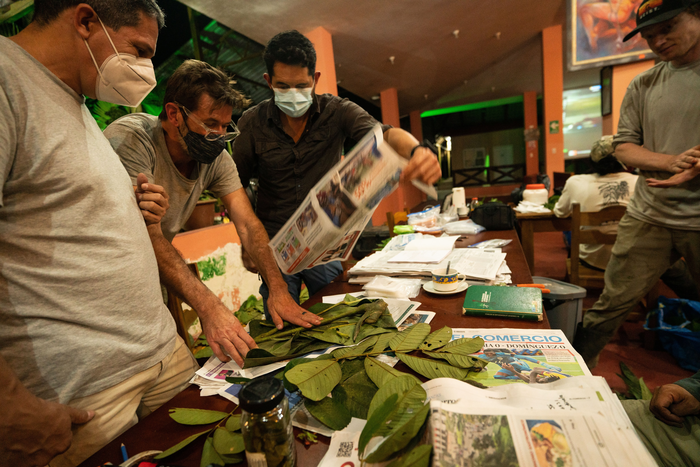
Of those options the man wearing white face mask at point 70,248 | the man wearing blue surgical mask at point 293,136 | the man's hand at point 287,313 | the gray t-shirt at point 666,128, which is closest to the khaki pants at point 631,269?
the gray t-shirt at point 666,128

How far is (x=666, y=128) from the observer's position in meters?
1.67

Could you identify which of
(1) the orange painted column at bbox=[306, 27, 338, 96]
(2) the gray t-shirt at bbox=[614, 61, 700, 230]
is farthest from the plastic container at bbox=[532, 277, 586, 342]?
(1) the orange painted column at bbox=[306, 27, 338, 96]

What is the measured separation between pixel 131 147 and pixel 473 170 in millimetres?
14715

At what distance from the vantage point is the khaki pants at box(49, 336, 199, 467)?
79 centimetres

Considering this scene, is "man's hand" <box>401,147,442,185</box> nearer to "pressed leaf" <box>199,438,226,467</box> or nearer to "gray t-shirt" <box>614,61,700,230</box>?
"pressed leaf" <box>199,438,226,467</box>

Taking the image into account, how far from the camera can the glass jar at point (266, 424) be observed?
19.3 inches

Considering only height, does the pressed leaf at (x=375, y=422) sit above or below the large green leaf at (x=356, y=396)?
above

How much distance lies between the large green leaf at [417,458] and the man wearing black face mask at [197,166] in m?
0.57

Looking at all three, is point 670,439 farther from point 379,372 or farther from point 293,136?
point 293,136

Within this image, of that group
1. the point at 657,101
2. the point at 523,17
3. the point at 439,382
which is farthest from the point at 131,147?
the point at 523,17

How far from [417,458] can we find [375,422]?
8 cm

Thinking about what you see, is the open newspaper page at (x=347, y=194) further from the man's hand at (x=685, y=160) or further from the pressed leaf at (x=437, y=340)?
the man's hand at (x=685, y=160)

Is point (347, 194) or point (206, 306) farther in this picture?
point (206, 306)

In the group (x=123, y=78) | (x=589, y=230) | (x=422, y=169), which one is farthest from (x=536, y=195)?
(x=123, y=78)
